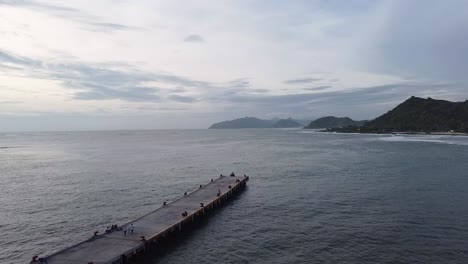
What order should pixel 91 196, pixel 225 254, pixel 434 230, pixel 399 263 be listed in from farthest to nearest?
pixel 91 196 → pixel 434 230 → pixel 225 254 → pixel 399 263

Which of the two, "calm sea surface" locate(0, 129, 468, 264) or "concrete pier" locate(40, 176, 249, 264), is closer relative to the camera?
"concrete pier" locate(40, 176, 249, 264)

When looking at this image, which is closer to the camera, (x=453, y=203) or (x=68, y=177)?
(x=453, y=203)

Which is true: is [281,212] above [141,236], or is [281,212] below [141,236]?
below

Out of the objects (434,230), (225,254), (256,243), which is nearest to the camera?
(225,254)

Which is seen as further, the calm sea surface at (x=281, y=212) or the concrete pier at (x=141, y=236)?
the calm sea surface at (x=281, y=212)

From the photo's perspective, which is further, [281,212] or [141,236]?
[281,212]

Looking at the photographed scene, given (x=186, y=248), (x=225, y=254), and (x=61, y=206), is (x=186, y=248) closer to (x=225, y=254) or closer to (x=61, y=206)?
(x=225, y=254)

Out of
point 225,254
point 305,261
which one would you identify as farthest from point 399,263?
point 225,254
